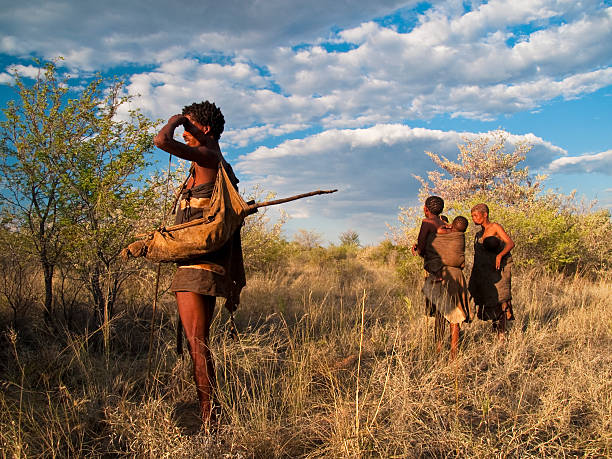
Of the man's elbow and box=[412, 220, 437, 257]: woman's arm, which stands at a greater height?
the man's elbow

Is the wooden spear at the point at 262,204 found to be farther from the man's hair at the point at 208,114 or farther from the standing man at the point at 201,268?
the man's hair at the point at 208,114

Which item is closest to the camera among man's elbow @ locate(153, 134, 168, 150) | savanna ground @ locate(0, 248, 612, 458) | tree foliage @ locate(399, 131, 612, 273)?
man's elbow @ locate(153, 134, 168, 150)

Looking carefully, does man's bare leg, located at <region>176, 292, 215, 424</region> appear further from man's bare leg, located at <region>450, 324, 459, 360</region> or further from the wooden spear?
man's bare leg, located at <region>450, 324, 459, 360</region>

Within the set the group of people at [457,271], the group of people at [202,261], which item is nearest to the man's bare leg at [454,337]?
the group of people at [457,271]

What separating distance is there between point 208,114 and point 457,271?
3.17 meters

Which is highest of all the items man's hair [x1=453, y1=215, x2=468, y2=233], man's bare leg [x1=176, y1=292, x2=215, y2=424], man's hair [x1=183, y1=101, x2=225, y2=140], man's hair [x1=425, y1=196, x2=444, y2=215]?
man's hair [x1=183, y1=101, x2=225, y2=140]

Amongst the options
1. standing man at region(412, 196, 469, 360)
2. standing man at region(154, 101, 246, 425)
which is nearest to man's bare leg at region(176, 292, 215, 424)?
standing man at region(154, 101, 246, 425)

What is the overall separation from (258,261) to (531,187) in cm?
991

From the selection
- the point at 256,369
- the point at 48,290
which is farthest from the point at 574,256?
the point at 48,290

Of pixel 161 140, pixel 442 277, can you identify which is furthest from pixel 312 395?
pixel 161 140

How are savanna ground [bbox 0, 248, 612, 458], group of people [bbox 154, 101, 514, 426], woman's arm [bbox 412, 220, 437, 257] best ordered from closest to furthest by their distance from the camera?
1. savanna ground [bbox 0, 248, 612, 458]
2. group of people [bbox 154, 101, 514, 426]
3. woman's arm [bbox 412, 220, 437, 257]

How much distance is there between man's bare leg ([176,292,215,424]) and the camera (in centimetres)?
263

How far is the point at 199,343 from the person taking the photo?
2.65 metres

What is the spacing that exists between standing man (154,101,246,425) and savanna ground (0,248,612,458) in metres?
0.18
